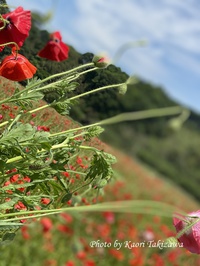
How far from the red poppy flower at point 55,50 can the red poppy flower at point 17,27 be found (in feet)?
0.25

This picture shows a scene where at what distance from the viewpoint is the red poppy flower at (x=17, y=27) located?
3.16ft

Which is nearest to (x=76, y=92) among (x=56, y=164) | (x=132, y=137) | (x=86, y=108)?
(x=86, y=108)

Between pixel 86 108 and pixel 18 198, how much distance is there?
0.30 metres

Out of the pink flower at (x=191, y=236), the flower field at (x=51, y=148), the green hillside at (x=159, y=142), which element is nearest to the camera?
the flower field at (x=51, y=148)

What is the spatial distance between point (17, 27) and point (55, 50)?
5.0 inches

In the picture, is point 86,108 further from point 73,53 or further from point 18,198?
point 18,198

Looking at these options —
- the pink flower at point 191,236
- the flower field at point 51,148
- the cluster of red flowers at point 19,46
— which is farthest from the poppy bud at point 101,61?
the pink flower at point 191,236

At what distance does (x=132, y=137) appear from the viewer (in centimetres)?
3033

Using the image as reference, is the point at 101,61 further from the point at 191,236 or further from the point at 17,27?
the point at 191,236

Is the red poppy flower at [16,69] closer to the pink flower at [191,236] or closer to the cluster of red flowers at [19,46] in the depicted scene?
the cluster of red flowers at [19,46]

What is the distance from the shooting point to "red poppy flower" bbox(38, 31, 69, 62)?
105 cm

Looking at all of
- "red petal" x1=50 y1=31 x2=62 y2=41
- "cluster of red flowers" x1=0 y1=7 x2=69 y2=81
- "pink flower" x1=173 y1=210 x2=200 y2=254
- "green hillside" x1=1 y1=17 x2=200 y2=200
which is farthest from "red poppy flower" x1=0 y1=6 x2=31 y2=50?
"green hillside" x1=1 y1=17 x2=200 y2=200

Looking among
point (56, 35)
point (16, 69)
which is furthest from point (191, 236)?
point (56, 35)

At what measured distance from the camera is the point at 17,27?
957 millimetres
